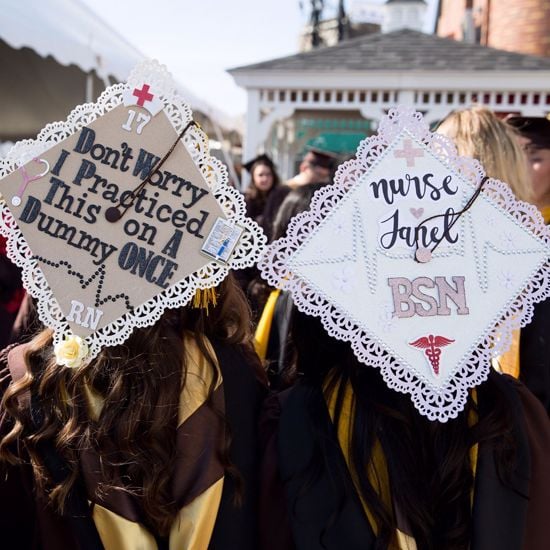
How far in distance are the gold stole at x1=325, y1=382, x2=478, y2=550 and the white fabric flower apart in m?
0.54

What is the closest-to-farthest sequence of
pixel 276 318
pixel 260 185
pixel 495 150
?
1. pixel 495 150
2. pixel 276 318
3. pixel 260 185

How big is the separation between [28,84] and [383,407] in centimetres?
583

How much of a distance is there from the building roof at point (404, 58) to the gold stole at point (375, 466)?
244 inches

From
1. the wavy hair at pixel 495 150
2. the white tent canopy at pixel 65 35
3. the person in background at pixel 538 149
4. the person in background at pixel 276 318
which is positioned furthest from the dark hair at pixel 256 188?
the wavy hair at pixel 495 150

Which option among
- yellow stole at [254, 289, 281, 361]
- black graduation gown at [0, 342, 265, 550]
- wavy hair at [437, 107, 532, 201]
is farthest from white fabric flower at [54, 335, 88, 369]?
wavy hair at [437, 107, 532, 201]

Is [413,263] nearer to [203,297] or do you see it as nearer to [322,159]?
[203,297]

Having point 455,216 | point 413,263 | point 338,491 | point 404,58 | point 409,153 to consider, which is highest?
point 404,58

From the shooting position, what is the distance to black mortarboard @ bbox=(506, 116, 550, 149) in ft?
8.71

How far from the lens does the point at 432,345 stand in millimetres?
1234

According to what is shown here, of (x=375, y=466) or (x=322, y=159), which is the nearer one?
(x=375, y=466)

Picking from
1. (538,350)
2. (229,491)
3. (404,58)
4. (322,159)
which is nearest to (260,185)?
(322,159)

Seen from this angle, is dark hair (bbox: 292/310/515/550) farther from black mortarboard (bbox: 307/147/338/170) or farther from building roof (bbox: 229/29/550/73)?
building roof (bbox: 229/29/550/73)

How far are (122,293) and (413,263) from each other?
607mm

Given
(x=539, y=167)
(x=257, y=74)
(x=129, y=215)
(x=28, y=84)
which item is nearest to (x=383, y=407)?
(x=129, y=215)
